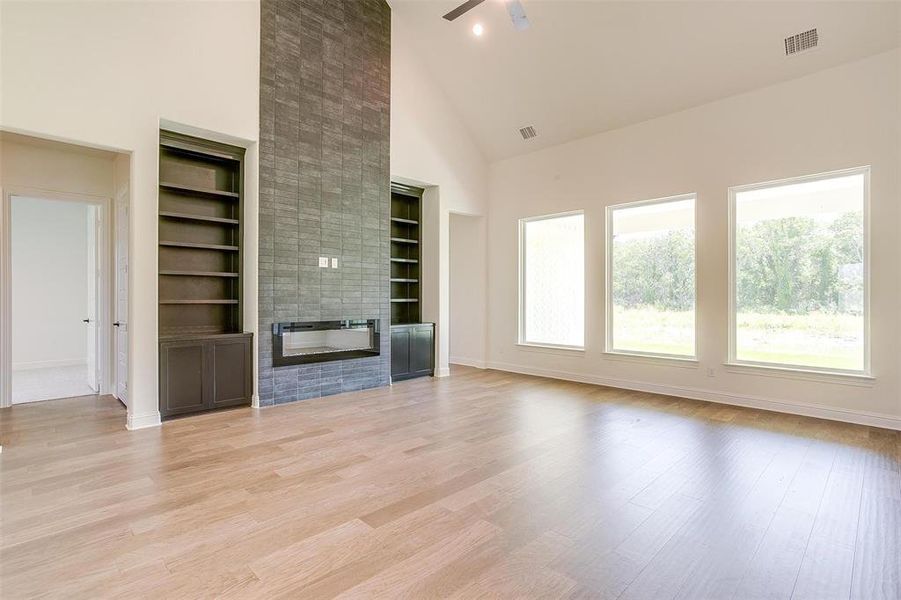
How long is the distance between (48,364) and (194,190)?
5497mm

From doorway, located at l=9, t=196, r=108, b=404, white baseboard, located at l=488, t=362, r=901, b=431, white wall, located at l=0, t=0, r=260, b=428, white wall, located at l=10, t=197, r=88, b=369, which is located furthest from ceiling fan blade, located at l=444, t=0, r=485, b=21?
white wall, located at l=10, t=197, r=88, b=369

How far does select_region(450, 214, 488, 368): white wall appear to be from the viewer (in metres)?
7.83

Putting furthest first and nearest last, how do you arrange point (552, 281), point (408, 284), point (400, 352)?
point (408, 284)
point (552, 281)
point (400, 352)

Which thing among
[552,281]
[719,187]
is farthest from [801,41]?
[552,281]

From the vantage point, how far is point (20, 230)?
7457mm

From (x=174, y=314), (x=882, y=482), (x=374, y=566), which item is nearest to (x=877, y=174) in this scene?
(x=882, y=482)

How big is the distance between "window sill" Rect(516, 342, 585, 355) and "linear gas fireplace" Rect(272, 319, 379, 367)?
251cm

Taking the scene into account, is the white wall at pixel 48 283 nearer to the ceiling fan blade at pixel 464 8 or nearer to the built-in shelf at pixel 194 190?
the built-in shelf at pixel 194 190

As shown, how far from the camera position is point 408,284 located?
7168 mm

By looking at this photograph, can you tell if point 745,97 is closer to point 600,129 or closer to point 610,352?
point 600,129

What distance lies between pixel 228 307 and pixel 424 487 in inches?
143

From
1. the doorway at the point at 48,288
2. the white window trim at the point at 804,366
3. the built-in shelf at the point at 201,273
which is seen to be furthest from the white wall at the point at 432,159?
the doorway at the point at 48,288

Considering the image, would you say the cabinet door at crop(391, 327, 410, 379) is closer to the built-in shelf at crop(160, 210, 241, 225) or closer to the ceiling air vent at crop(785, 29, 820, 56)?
the built-in shelf at crop(160, 210, 241, 225)

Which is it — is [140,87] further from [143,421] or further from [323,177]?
[143,421]
